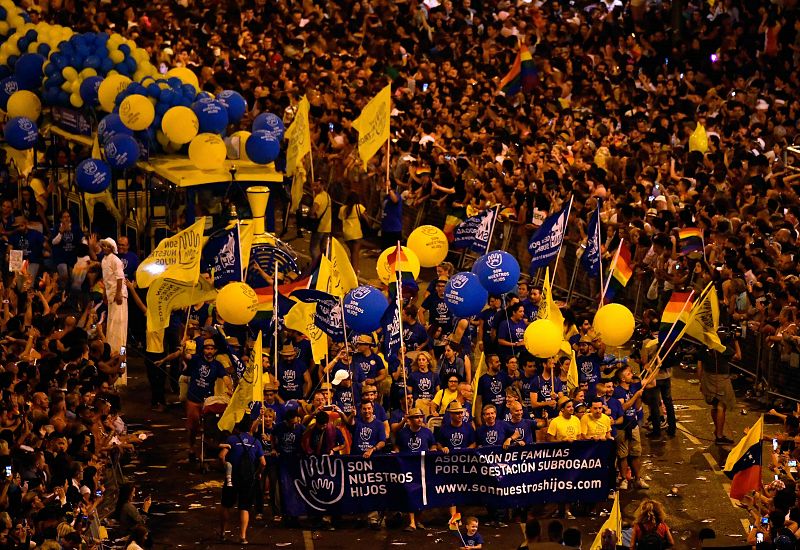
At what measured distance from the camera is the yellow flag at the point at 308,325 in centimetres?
2177

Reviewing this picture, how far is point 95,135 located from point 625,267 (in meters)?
8.40

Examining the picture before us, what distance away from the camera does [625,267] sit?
23.5m

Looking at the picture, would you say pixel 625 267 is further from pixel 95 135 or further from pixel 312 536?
pixel 95 135

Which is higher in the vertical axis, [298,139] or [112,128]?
[112,128]

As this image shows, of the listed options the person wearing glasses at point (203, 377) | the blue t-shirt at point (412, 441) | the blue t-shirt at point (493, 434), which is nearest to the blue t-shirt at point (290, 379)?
the person wearing glasses at point (203, 377)

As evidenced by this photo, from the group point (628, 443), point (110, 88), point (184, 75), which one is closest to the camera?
point (628, 443)

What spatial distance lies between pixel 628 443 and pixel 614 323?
1.47 metres

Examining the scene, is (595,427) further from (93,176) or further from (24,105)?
(24,105)

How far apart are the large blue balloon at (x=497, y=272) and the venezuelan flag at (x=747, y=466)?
4583 mm

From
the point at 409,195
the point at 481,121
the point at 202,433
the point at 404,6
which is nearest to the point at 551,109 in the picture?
the point at 481,121

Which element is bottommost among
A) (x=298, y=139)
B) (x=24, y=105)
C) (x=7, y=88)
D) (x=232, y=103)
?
(x=298, y=139)

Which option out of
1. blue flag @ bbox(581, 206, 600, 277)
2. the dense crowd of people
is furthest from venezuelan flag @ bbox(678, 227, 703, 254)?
blue flag @ bbox(581, 206, 600, 277)

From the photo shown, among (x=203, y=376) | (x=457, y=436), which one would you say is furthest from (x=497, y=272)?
(x=203, y=376)

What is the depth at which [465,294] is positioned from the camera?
22672 mm
